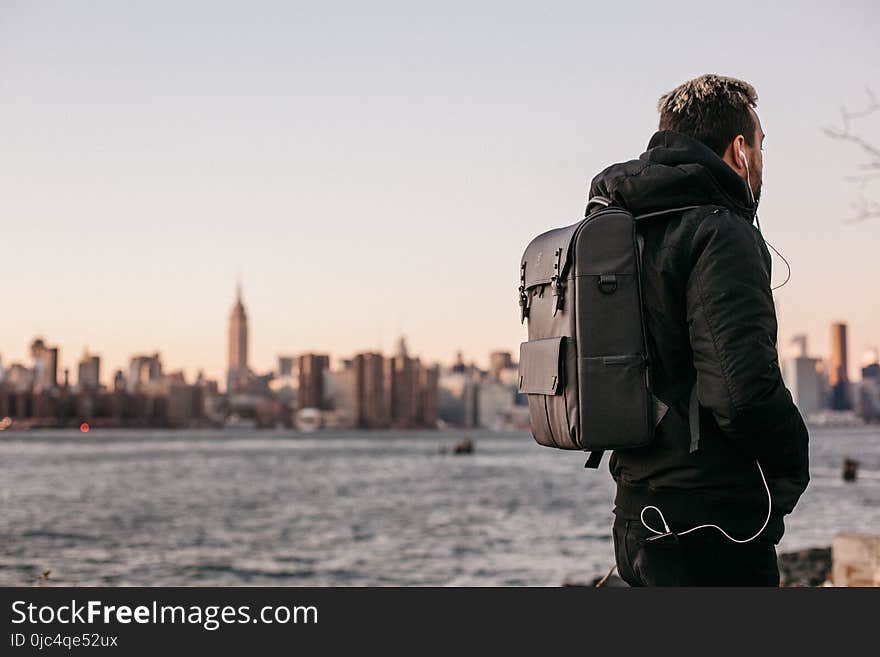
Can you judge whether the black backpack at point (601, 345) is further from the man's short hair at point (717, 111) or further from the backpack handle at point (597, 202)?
the man's short hair at point (717, 111)

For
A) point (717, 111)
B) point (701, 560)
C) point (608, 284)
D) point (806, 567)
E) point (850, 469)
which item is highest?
point (717, 111)

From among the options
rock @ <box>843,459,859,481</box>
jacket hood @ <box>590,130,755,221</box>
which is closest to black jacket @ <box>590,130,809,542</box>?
jacket hood @ <box>590,130,755,221</box>

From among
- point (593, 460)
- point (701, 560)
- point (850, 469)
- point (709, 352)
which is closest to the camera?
point (709, 352)

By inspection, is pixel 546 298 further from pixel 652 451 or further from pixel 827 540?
pixel 827 540

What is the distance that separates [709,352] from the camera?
3.07m

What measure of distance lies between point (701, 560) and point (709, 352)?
65 cm

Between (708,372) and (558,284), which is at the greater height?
(558,284)

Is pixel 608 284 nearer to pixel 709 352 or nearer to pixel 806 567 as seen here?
pixel 709 352

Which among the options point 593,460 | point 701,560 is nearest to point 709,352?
point 701,560

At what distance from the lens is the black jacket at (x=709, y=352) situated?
302 cm

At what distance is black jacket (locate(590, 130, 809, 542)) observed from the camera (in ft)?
9.92
